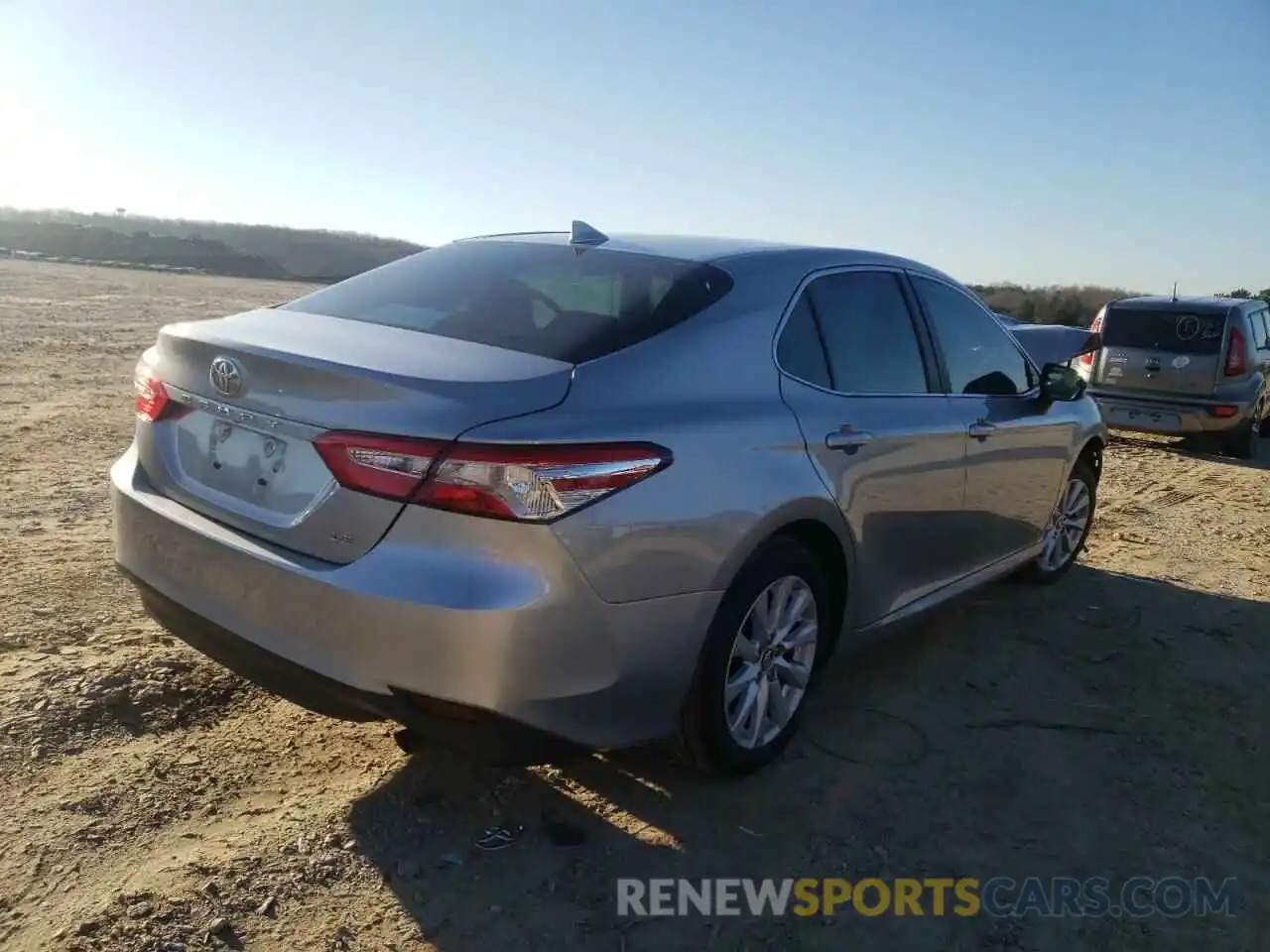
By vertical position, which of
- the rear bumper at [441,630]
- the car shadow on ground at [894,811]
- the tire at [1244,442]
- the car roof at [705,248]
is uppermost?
the car roof at [705,248]

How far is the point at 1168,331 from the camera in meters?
10.8

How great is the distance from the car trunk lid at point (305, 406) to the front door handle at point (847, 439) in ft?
3.48

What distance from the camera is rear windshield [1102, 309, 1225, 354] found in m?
10.6

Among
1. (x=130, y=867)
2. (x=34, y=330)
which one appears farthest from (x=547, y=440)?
(x=34, y=330)

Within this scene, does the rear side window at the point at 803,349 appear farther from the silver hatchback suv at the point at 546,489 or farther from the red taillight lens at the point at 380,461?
the red taillight lens at the point at 380,461

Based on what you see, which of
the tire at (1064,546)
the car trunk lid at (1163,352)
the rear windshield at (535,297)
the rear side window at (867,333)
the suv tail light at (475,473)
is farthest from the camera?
the car trunk lid at (1163,352)

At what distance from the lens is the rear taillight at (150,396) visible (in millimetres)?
3080

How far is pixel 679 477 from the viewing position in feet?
9.07

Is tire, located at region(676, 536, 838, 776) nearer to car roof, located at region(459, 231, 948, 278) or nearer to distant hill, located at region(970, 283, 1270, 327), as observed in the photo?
car roof, located at region(459, 231, 948, 278)

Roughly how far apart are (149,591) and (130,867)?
0.74 m

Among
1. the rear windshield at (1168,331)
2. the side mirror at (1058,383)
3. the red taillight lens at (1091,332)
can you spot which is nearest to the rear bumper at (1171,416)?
the red taillight lens at (1091,332)

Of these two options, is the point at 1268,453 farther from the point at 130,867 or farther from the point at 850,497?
the point at 130,867

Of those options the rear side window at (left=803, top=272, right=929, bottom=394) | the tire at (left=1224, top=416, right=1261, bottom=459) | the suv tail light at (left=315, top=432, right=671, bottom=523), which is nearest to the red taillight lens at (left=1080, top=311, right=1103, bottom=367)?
the tire at (left=1224, top=416, right=1261, bottom=459)

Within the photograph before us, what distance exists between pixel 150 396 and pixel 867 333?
2412 mm
